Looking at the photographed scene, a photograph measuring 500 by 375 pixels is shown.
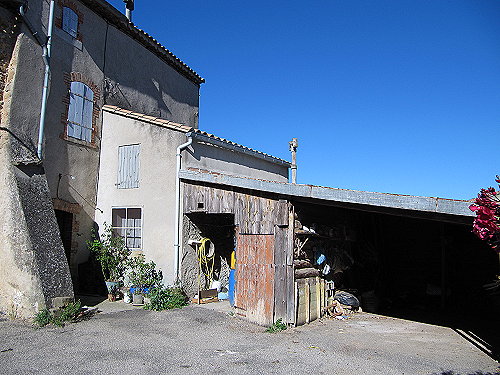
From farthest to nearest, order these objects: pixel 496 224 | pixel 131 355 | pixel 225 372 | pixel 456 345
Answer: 1. pixel 456 345
2. pixel 131 355
3. pixel 225 372
4. pixel 496 224

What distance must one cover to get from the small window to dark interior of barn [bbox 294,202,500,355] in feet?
26.5

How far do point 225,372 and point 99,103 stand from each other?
9.19 metres

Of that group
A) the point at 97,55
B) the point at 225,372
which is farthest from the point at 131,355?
the point at 97,55

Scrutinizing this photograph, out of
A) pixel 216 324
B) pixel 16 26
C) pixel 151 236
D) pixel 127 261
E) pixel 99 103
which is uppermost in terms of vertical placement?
pixel 16 26

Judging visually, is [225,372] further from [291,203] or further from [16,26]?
[16,26]

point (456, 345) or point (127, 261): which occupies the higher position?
point (127, 261)

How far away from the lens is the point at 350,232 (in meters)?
11.1

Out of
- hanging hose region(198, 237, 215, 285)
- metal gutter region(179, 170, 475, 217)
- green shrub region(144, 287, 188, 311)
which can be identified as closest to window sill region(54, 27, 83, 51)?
metal gutter region(179, 170, 475, 217)

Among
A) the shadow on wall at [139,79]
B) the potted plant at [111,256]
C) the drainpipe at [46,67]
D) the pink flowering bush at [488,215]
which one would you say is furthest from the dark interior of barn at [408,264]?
the shadow on wall at [139,79]

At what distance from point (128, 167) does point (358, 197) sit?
22.9ft

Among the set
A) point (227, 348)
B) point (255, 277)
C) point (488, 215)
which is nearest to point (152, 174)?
point (255, 277)

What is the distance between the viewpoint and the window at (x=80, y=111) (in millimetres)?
11016

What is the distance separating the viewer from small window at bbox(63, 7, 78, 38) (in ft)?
35.2

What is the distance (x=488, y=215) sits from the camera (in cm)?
441
